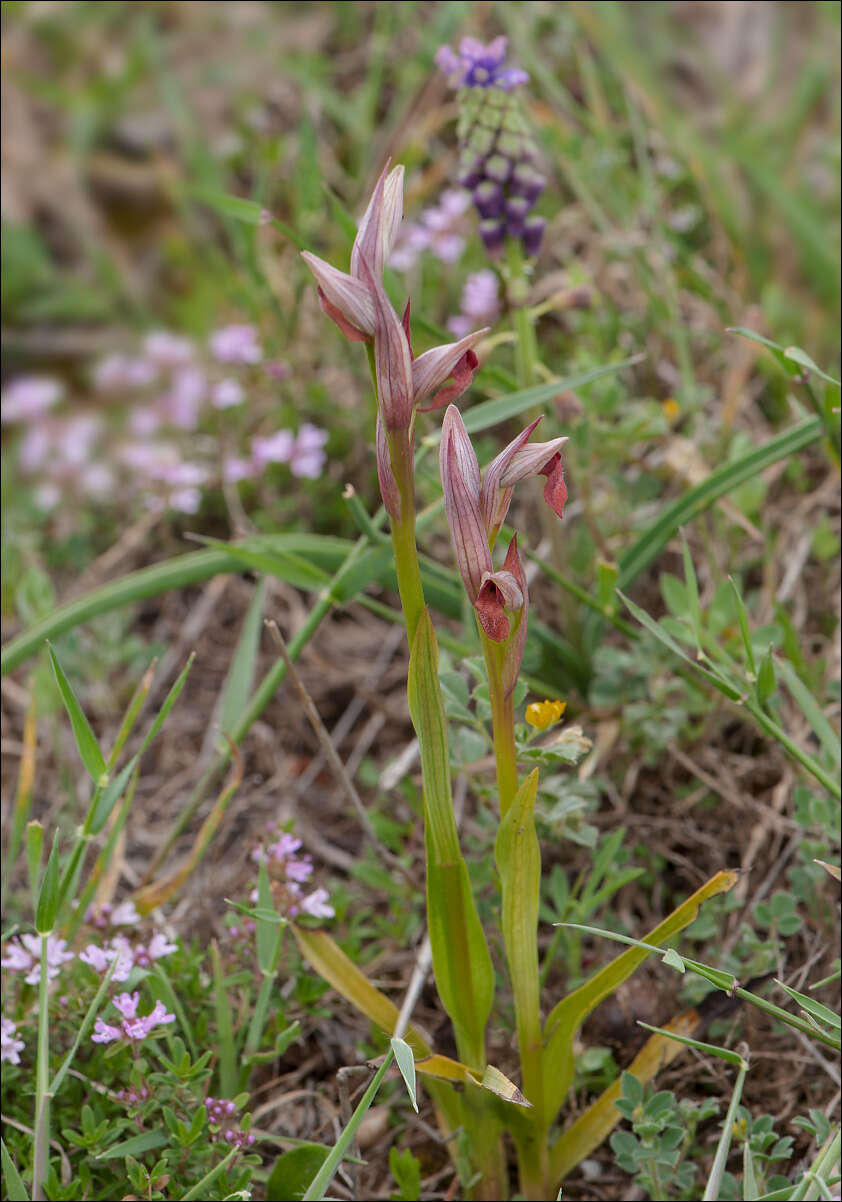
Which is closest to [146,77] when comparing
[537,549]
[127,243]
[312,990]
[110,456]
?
[127,243]

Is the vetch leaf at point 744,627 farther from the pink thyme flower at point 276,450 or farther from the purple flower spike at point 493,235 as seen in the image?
the pink thyme flower at point 276,450

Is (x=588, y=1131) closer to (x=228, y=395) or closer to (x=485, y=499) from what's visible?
(x=485, y=499)

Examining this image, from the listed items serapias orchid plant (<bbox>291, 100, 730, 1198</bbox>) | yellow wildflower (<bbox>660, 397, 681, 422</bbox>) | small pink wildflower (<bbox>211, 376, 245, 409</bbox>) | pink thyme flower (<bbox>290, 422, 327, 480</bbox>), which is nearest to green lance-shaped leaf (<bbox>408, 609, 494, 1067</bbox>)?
serapias orchid plant (<bbox>291, 100, 730, 1198</bbox>)

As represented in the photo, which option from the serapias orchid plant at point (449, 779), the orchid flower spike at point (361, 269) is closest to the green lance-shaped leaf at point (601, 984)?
the serapias orchid plant at point (449, 779)

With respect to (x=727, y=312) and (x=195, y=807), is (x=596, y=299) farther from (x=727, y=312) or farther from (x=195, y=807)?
(x=195, y=807)

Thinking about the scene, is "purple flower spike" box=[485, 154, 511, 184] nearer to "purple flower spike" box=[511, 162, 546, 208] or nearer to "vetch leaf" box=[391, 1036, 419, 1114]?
"purple flower spike" box=[511, 162, 546, 208]

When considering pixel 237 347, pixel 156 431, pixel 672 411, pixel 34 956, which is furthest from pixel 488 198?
pixel 156 431

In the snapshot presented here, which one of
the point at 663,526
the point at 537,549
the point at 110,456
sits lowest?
the point at 110,456
